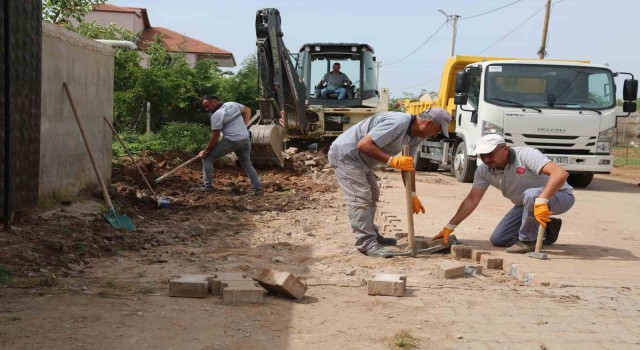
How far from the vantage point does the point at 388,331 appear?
436 cm

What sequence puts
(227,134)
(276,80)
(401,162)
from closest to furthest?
1. (401,162)
2. (227,134)
3. (276,80)

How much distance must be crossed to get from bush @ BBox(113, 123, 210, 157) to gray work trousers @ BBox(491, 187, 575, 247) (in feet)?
30.7

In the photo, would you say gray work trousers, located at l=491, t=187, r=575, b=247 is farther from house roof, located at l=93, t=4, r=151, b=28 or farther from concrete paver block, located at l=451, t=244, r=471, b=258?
house roof, located at l=93, t=4, r=151, b=28

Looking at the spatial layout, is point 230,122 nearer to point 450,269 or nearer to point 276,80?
point 276,80

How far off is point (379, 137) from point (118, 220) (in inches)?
131

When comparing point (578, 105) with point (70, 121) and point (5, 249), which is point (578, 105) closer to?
point (70, 121)

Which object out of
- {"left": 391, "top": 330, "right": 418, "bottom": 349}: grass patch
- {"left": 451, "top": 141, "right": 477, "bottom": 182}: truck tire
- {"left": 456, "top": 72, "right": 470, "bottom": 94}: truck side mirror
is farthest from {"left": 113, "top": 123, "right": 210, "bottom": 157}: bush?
{"left": 391, "top": 330, "right": 418, "bottom": 349}: grass patch

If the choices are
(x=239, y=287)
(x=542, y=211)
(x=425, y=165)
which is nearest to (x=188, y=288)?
(x=239, y=287)

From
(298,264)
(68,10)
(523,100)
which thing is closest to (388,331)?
(298,264)

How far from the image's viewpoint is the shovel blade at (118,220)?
26.5 feet

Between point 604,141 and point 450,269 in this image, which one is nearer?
point 450,269

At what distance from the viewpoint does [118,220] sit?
26.8 feet

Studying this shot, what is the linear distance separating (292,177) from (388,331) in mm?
10779

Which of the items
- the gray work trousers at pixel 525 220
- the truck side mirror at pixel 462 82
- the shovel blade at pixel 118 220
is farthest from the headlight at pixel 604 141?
the shovel blade at pixel 118 220
